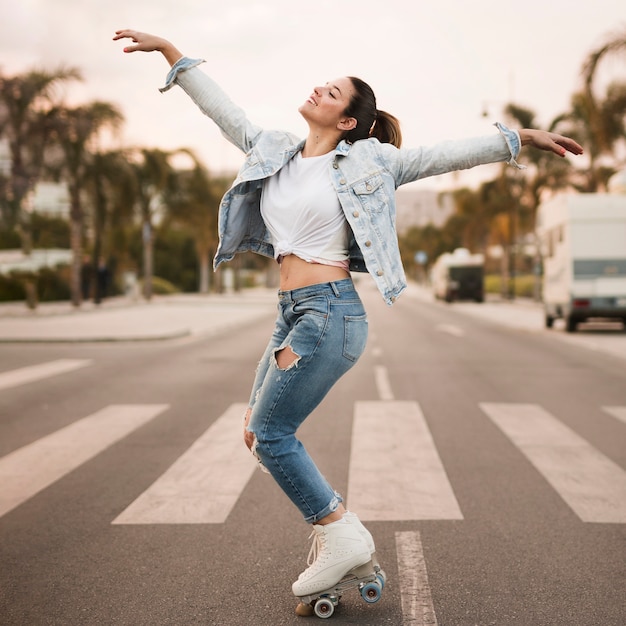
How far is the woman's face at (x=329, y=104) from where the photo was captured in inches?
129

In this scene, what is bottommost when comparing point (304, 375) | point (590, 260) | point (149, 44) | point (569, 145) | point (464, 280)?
point (464, 280)

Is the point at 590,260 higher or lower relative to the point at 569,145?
lower

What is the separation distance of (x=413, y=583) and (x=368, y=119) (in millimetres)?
1886

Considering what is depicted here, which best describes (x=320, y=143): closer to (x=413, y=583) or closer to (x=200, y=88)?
(x=200, y=88)

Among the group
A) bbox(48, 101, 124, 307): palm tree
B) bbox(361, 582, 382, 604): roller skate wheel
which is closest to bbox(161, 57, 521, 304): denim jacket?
bbox(361, 582, 382, 604): roller skate wheel

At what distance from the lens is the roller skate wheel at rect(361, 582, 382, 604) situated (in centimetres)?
328

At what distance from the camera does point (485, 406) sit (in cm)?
893

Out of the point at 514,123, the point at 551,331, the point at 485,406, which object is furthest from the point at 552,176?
the point at 485,406

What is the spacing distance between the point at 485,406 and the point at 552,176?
1253 inches

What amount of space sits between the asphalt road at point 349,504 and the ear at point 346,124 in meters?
1.82

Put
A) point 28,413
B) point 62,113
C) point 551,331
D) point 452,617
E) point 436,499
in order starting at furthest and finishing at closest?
point 62,113 < point 551,331 < point 28,413 < point 436,499 < point 452,617

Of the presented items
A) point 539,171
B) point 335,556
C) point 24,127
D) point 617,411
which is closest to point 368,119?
point 335,556

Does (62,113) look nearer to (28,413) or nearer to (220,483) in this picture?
(28,413)

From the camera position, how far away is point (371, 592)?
10.8ft
